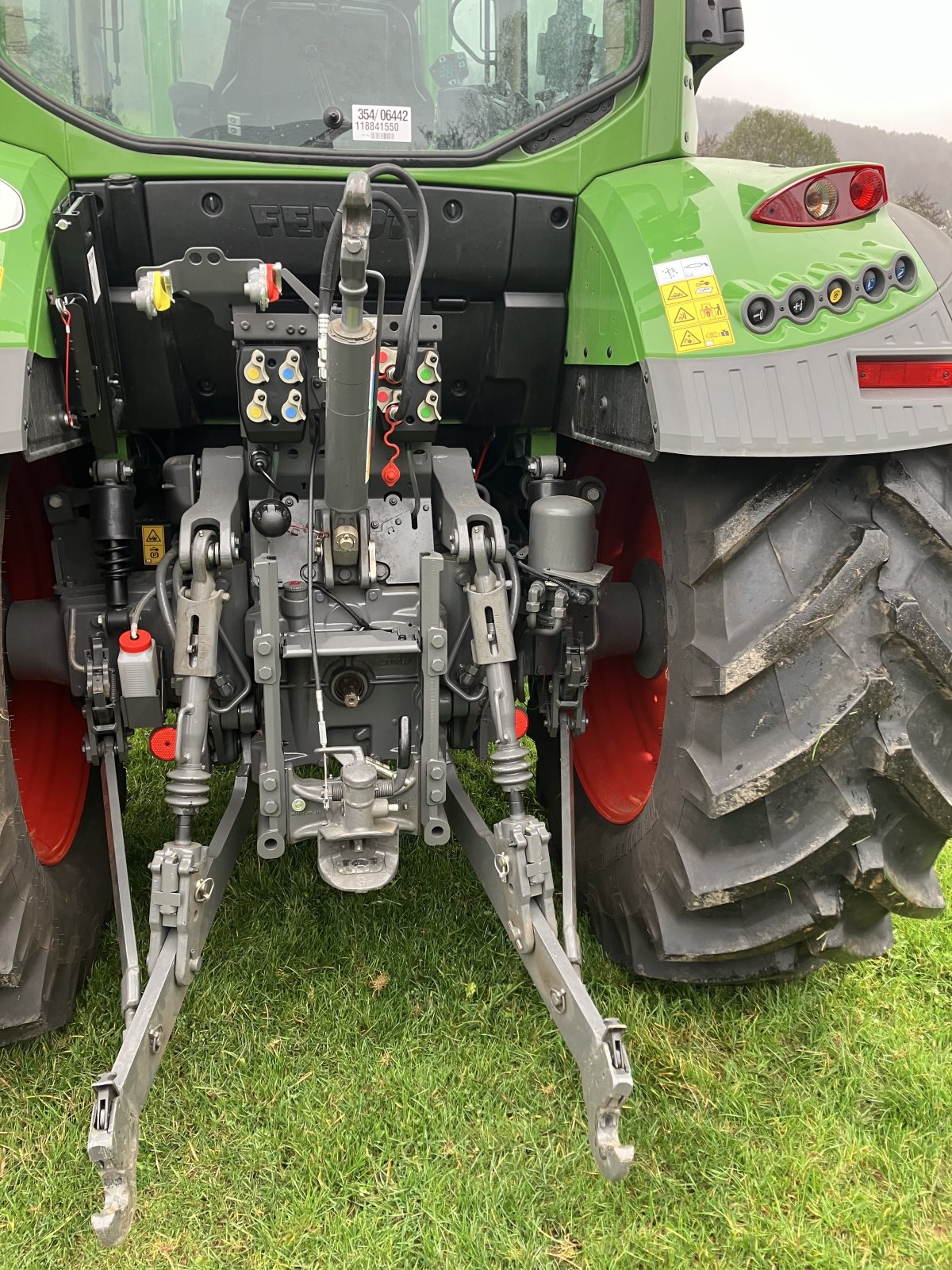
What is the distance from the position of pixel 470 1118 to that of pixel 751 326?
1.76 m

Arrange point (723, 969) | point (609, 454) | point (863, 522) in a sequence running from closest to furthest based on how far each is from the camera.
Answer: point (863, 522) → point (723, 969) → point (609, 454)

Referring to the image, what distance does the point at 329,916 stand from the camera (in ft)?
9.71

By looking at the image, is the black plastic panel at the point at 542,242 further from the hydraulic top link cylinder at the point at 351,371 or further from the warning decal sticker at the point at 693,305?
the hydraulic top link cylinder at the point at 351,371

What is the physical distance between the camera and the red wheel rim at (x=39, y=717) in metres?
2.60

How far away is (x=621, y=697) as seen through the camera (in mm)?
3031

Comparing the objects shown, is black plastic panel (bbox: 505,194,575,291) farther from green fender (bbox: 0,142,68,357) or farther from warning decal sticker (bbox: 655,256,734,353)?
green fender (bbox: 0,142,68,357)

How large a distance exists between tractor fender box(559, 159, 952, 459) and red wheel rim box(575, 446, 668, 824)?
0.68 m

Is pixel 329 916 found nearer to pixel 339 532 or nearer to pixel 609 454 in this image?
pixel 339 532

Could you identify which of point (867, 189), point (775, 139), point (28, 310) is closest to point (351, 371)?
point (28, 310)

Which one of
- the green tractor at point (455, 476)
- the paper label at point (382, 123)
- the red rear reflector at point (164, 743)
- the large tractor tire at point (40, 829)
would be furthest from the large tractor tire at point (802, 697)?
the large tractor tire at point (40, 829)

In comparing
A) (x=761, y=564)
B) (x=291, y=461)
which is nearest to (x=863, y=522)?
(x=761, y=564)

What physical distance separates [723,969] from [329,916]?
114cm

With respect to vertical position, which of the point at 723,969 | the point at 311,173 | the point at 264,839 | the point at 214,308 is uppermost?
the point at 311,173

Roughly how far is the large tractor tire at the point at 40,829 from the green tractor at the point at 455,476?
1 cm
